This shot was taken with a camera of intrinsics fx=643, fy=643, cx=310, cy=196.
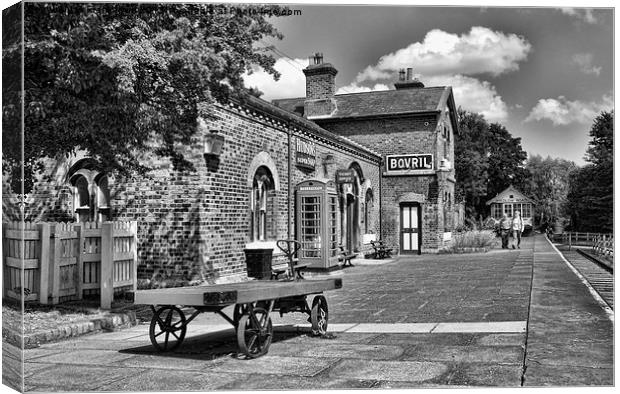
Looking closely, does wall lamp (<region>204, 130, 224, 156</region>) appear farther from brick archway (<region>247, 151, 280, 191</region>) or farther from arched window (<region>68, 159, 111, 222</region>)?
arched window (<region>68, 159, 111, 222</region>)

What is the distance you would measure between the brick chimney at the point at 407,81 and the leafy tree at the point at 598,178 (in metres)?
1.93

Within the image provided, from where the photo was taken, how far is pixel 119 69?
6750 millimetres

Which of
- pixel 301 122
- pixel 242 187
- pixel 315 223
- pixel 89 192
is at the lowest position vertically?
pixel 315 223

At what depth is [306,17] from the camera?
6.18 meters

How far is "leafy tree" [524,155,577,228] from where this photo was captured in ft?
22.8

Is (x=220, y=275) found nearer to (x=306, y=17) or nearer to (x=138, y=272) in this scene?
(x=138, y=272)

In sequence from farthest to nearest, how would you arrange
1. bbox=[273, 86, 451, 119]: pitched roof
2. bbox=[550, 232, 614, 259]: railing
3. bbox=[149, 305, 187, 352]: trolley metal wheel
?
bbox=[550, 232, 614, 259]: railing
bbox=[273, 86, 451, 119]: pitched roof
bbox=[149, 305, 187, 352]: trolley metal wheel

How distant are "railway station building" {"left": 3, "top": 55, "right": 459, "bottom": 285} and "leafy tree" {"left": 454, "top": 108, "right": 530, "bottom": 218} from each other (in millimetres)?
232

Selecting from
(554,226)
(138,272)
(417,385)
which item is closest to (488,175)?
(554,226)

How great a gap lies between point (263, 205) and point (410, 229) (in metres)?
3.42

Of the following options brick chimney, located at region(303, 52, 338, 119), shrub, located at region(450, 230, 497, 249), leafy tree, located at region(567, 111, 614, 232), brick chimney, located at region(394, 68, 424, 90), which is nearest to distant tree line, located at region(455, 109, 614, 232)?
leafy tree, located at region(567, 111, 614, 232)

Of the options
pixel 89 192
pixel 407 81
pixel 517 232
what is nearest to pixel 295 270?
pixel 407 81

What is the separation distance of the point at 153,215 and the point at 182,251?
756 millimetres

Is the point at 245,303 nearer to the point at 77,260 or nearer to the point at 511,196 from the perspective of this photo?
the point at 77,260
